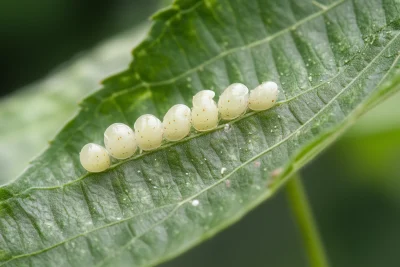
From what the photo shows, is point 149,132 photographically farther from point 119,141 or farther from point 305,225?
point 305,225

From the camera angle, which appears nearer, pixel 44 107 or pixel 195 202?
pixel 195 202

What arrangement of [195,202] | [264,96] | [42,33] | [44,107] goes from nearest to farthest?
[195,202] → [264,96] → [44,107] → [42,33]

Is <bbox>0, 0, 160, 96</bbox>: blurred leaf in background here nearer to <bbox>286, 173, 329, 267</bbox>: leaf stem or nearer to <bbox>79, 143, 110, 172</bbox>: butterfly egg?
<bbox>79, 143, 110, 172</bbox>: butterfly egg

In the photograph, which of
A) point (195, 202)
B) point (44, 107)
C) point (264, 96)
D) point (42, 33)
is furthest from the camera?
point (42, 33)

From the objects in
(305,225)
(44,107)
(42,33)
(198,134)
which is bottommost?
(305,225)

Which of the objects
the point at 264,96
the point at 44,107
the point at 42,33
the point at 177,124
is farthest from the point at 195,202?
the point at 42,33

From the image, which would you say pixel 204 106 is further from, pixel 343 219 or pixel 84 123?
pixel 343 219

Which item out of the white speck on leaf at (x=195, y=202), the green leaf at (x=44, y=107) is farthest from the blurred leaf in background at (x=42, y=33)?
the white speck on leaf at (x=195, y=202)

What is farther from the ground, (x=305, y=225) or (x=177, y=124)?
(x=177, y=124)
